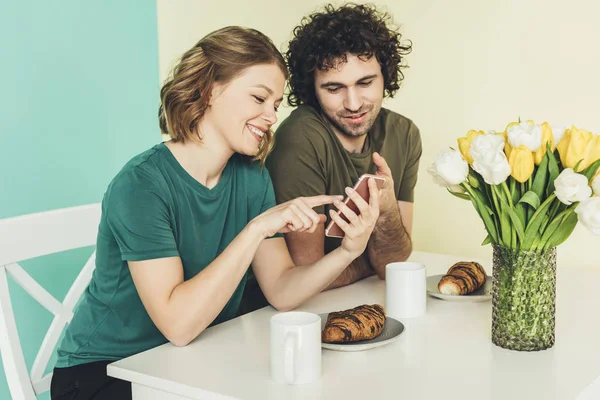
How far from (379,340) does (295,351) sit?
216 mm

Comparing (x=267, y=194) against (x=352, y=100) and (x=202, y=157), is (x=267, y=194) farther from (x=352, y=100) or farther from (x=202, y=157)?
(x=352, y=100)

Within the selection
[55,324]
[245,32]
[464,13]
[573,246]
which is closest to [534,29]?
[464,13]

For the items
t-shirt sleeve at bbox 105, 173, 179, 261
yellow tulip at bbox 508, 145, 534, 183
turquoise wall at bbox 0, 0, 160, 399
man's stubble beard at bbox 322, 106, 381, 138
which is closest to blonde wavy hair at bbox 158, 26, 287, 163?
t-shirt sleeve at bbox 105, 173, 179, 261

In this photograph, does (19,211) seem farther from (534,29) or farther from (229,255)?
(534,29)

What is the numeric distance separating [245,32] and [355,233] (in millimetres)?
497

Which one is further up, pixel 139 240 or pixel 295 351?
pixel 139 240

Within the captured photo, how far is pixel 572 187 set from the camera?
3.74ft

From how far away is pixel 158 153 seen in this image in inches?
57.7

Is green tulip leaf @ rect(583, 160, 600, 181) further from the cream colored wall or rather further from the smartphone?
the cream colored wall

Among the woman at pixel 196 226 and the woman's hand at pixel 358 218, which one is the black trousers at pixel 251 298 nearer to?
the woman at pixel 196 226

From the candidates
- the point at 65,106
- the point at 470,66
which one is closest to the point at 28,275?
the point at 65,106

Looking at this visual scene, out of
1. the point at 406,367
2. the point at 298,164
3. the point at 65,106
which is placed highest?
the point at 65,106

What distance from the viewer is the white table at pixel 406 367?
106 cm

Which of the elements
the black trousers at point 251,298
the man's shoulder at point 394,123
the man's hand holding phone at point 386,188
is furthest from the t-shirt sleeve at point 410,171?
the black trousers at point 251,298
